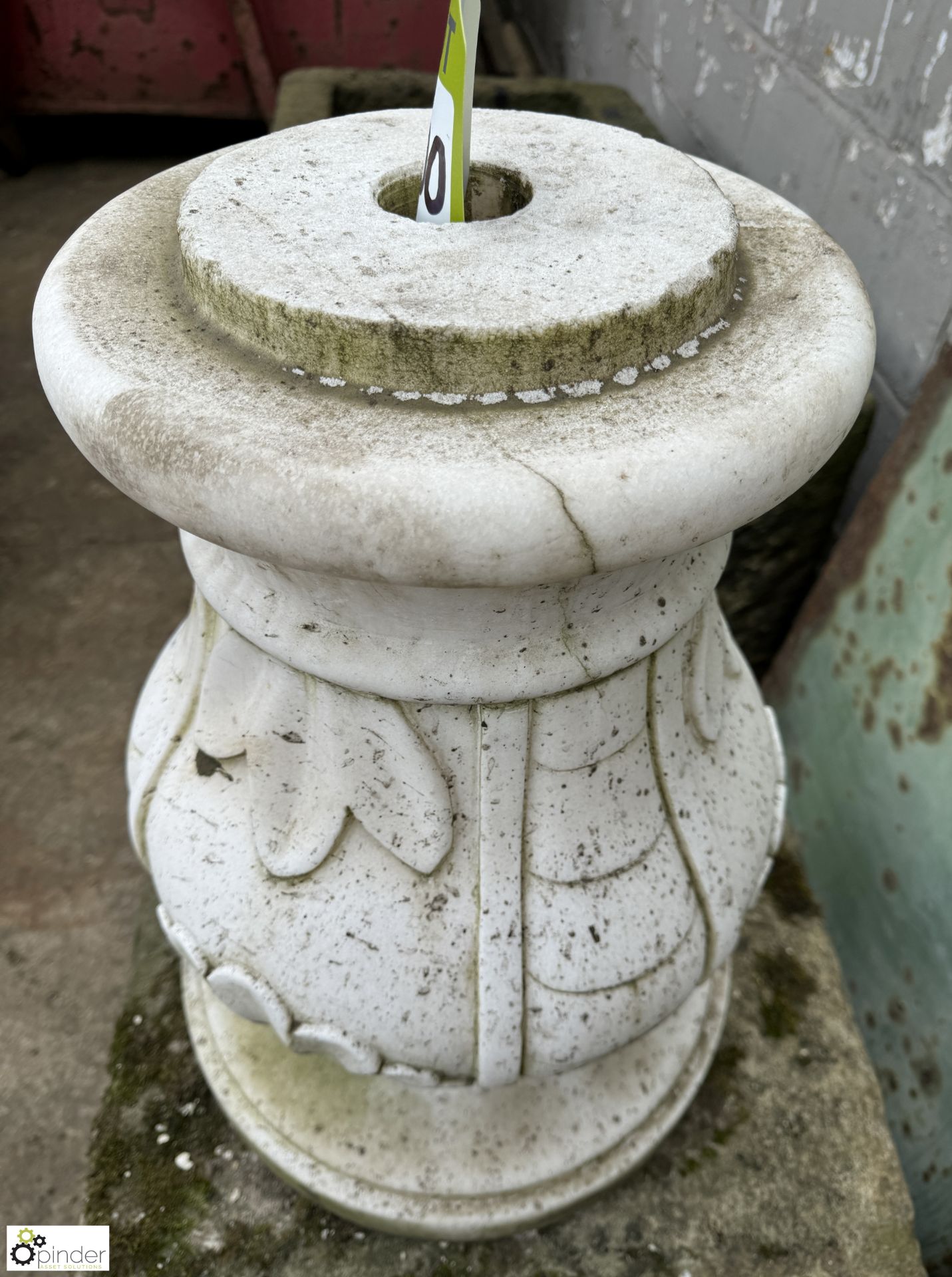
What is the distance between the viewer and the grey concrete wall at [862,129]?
3.96ft

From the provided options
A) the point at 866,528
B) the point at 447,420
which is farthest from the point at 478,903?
the point at 866,528

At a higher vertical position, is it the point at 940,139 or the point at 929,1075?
the point at 940,139

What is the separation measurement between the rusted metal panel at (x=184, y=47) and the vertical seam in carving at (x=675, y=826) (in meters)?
3.58

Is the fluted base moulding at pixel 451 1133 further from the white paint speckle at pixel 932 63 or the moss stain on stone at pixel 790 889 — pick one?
the white paint speckle at pixel 932 63

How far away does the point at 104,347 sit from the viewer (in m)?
0.66

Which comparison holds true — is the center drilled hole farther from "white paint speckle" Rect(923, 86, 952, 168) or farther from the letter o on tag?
"white paint speckle" Rect(923, 86, 952, 168)

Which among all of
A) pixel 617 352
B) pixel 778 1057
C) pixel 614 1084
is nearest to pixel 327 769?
pixel 617 352

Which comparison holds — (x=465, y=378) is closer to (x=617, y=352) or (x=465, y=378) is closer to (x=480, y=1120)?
(x=617, y=352)

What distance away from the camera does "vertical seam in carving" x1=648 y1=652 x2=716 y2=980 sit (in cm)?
82

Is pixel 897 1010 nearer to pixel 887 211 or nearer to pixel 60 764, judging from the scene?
pixel 887 211

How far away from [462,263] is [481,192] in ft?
0.74

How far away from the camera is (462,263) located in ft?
2.25

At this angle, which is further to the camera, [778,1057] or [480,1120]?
[778,1057]

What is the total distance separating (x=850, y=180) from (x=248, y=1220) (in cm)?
155
